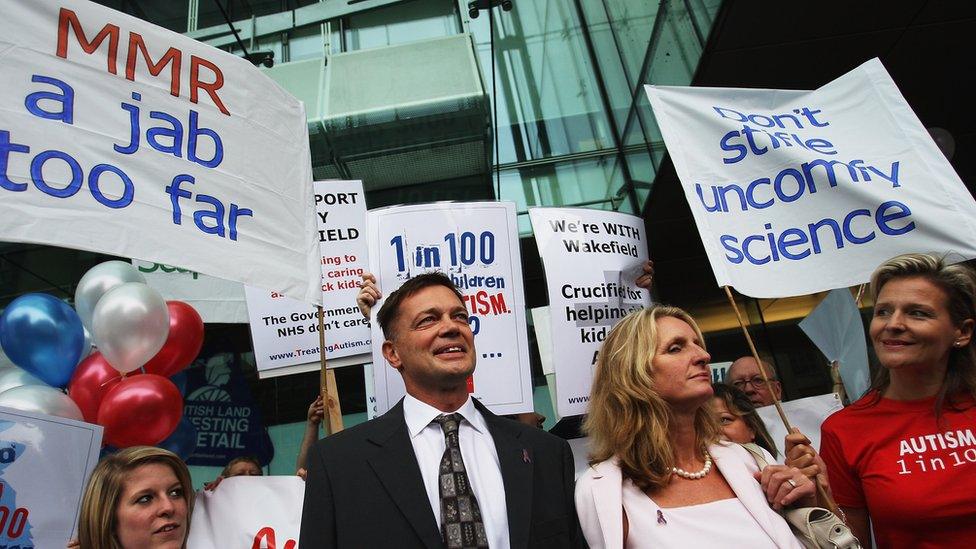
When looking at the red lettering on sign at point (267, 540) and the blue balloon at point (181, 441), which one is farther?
the blue balloon at point (181, 441)

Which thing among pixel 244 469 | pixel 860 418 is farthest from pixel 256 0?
pixel 860 418

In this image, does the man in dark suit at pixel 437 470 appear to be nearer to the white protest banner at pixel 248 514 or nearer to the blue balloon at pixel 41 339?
the white protest banner at pixel 248 514

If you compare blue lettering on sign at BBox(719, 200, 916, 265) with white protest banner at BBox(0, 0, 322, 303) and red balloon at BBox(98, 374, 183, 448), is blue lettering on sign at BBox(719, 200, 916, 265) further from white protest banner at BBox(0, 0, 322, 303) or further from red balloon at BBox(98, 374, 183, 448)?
red balloon at BBox(98, 374, 183, 448)

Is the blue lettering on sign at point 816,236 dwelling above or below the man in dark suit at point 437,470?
above

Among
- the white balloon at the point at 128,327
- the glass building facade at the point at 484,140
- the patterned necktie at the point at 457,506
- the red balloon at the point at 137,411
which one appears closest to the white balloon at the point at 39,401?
the red balloon at the point at 137,411

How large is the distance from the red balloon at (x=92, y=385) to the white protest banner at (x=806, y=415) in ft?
11.1

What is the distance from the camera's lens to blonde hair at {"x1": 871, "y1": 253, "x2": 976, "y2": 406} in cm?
246

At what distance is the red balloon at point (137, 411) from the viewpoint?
3.67 meters

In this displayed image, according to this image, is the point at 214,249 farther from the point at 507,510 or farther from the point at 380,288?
the point at 507,510

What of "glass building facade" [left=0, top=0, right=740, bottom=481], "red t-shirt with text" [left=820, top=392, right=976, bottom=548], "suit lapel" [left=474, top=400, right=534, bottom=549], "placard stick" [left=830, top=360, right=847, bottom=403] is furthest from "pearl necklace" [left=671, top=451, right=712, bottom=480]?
"glass building facade" [left=0, top=0, right=740, bottom=481]

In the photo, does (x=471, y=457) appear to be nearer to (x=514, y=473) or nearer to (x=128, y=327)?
(x=514, y=473)

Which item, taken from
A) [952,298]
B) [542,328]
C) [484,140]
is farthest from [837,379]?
[484,140]

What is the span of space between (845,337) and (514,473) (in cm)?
280

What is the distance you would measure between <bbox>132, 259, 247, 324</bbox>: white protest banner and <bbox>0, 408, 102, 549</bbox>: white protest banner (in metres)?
2.47
